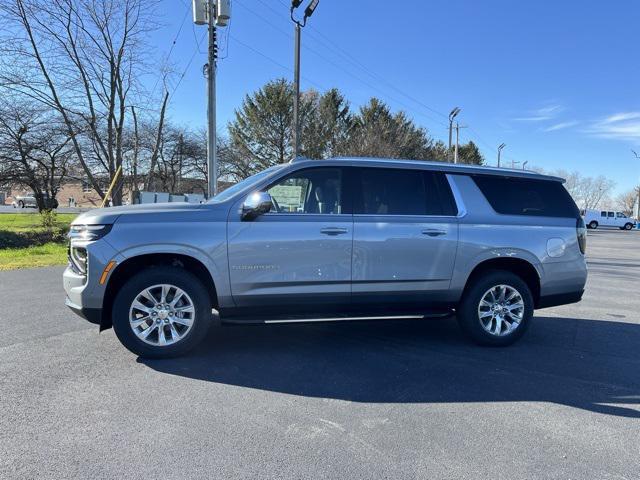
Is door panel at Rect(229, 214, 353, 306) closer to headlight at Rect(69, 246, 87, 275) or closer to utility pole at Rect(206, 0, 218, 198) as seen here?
headlight at Rect(69, 246, 87, 275)

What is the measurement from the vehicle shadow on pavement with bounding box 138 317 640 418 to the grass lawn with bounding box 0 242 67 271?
7.80 meters

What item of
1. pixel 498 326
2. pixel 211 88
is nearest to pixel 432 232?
pixel 498 326

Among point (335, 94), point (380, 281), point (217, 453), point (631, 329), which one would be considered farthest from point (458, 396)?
point (335, 94)

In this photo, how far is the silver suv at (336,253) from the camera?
4430mm

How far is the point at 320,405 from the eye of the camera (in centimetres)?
367

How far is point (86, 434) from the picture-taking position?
10.3 ft

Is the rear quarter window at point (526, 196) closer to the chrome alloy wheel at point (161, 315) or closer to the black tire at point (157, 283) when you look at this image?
the black tire at point (157, 283)

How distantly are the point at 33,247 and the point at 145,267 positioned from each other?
13747mm

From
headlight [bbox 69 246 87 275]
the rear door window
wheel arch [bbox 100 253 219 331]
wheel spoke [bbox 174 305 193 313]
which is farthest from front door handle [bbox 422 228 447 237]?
headlight [bbox 69 246 87 275]

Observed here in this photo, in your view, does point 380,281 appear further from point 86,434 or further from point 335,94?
point 335,94

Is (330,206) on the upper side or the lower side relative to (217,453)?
upper

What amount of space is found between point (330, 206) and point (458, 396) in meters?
2.19

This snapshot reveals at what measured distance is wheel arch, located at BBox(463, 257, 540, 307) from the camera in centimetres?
528

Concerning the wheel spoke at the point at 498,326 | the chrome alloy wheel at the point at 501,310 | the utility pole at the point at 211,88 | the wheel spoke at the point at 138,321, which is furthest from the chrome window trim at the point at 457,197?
the utility pole at the point at 211,88
